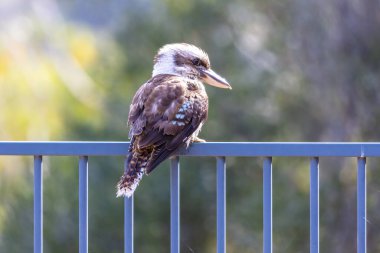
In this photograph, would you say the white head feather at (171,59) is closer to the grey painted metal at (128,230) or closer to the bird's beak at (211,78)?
the bird's beak at (211,78)

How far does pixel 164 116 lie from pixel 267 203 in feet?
3.74

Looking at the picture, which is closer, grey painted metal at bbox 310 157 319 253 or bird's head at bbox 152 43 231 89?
grey painted metal at bbox 310 157 319 253

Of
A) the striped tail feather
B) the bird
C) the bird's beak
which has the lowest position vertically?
the striped tail feather

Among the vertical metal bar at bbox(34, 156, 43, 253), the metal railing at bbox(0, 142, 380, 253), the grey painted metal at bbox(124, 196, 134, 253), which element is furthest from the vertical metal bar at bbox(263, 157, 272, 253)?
the vertical metal bar at bbox(34, 156, 43, 253)

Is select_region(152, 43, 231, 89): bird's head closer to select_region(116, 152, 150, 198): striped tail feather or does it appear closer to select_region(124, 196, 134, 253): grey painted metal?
select_region(116, 152, 150, 198): striped tail feather

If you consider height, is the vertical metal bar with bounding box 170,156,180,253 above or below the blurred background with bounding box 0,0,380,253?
below

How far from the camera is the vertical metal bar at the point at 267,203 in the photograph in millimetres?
3309

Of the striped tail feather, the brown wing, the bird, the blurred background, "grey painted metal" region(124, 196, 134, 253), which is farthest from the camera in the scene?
the blurred background

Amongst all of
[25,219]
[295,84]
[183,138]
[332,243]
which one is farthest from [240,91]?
[183,138]

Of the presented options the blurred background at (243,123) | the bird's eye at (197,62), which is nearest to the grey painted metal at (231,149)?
the bird's eye at (197,62)

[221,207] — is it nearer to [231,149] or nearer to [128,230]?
[231,149]

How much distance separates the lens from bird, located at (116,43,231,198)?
3.91 metres

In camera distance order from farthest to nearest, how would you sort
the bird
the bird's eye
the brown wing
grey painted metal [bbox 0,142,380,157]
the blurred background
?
the blurred background → the bird's eye → the brown wing → the bird → grey painted metal [bbox 0,142,380,157]

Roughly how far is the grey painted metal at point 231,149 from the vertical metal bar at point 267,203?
0.07m
